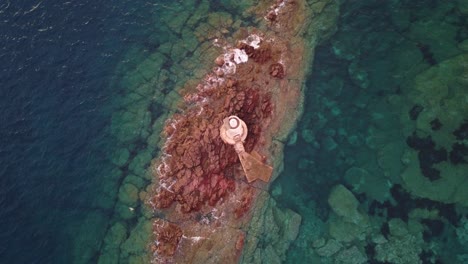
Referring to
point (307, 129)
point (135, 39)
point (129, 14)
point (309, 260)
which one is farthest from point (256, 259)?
point (129, 14)

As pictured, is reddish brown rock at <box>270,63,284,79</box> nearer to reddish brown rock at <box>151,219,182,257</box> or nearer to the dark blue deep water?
the dark blue deep water

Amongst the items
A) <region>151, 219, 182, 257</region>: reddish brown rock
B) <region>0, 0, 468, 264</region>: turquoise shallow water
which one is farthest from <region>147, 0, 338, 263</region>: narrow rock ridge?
<region>0, 0, 468, 264</region>: turquoise shallow water

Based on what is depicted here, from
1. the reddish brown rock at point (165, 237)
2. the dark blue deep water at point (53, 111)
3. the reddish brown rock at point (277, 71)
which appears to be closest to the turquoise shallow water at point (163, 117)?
the dark blue deep water at point (53, 111)

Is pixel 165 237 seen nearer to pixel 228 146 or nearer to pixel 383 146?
pixel 228 146

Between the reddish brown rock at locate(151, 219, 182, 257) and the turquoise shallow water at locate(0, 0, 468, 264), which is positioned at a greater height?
the turquoise shallow water at locate(0, 0, 468, 264)

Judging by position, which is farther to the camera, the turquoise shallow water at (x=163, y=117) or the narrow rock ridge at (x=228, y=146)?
the narrow rock ridge at (x=228, y=146)

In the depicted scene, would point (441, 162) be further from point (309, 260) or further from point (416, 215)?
point (309, 260)

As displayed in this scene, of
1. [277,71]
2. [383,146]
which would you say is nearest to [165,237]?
[277,71]

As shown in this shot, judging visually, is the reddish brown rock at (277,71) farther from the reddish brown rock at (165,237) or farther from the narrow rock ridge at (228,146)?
the reddish brown rock at (165,237)
